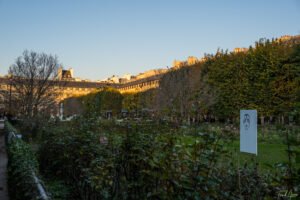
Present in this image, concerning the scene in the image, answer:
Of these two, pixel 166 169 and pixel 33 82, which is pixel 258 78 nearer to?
pixel 33 82

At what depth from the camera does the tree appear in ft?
104

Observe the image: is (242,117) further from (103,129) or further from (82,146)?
(103,129)

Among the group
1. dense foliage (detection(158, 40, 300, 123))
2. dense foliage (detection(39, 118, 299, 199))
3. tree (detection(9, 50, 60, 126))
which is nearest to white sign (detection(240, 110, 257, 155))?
dense foliage (detection(39, 118, 299, 199))

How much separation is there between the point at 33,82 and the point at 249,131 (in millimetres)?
30908

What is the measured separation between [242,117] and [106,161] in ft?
6.27

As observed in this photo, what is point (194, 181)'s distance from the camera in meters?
3.05

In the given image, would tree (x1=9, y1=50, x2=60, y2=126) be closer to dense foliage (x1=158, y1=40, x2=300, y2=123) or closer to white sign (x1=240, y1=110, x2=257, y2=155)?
dense foliage (x1=158, y1=40, x2=300, y2=123)

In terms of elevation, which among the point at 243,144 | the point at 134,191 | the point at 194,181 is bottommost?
the point at 134,191

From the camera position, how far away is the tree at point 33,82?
31609mm

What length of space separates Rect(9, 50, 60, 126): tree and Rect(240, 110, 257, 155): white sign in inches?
1149

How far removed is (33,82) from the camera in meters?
32.0

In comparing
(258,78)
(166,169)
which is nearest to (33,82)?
(258,78)

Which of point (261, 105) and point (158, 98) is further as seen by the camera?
point (158, 98)

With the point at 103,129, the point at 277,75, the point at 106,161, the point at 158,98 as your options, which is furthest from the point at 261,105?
the point at 106,161
